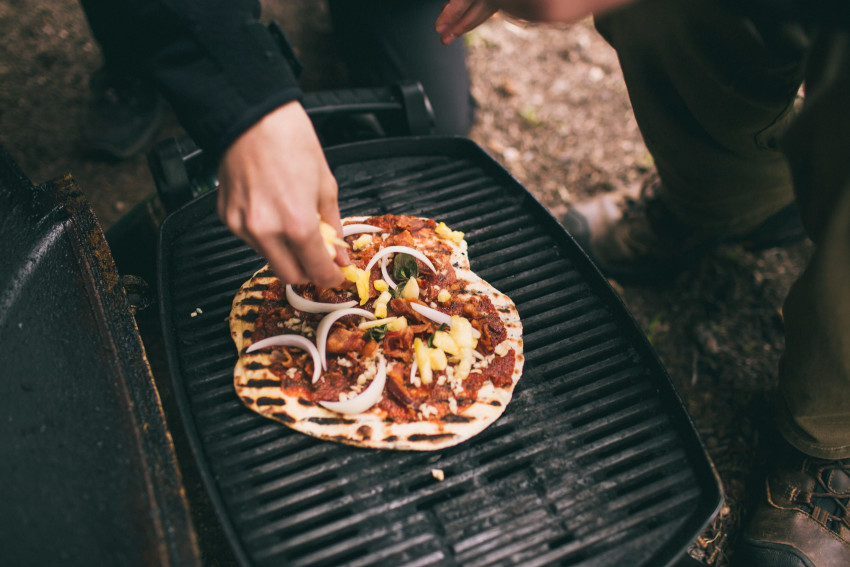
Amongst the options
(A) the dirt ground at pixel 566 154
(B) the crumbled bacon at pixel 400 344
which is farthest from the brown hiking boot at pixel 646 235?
(B) the crumbled bacon at pixel 400 344

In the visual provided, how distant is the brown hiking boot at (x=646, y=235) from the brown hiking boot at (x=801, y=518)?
1193 mm

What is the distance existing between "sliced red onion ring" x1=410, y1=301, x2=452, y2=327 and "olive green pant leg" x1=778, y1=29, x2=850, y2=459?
3.72 feet

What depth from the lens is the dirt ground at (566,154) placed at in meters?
2.65

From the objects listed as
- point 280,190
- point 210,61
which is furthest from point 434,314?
point 210,61

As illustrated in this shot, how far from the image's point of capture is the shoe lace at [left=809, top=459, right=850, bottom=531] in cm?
200

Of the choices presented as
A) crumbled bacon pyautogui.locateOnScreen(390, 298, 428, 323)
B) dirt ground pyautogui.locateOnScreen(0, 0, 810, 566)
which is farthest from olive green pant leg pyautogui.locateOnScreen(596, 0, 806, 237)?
crumbled bacon pyautogui.locateOnScreen(390, 298, 428, 323)

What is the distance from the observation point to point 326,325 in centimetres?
182

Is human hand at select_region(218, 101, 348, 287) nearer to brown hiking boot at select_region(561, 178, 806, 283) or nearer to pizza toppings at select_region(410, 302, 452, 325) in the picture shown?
pizza toppings at select_region(410, 302, 452, 325)

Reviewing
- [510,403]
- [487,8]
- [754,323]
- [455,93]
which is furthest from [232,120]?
[754,323]

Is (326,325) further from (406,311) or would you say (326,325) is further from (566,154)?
(566,154)

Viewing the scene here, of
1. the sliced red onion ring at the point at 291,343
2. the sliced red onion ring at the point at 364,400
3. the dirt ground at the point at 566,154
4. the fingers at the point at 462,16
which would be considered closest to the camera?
the sliced red onion ring at the point at 364,400

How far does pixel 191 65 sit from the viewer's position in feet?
4.77

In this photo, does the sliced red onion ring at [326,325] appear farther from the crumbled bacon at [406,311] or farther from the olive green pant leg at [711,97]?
the olive green pant leg at [711,97]

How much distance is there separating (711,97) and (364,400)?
69.0 inches
